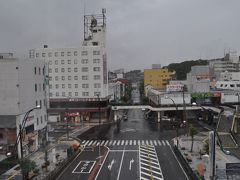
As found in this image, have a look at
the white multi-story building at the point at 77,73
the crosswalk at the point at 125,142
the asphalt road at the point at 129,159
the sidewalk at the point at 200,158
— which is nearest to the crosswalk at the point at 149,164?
the asphalt road at the point at 129,159

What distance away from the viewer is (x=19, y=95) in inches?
1507

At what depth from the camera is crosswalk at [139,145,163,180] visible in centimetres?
3044

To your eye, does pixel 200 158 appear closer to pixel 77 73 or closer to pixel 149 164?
pixel 149 164

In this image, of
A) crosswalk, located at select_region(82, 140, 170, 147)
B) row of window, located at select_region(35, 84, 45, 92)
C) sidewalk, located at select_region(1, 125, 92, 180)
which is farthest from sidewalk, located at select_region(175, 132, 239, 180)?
row of window, located at select_region(35, 84, 45, 92)

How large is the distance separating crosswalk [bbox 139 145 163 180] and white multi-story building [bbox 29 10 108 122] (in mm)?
30198

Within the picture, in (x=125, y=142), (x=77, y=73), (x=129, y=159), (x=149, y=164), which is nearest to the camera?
(x=149, y=164)

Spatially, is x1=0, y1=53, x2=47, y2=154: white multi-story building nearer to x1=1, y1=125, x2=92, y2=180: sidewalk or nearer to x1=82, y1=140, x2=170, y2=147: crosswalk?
x1=1, y1=125, x2=92, y2=180: sidewalk

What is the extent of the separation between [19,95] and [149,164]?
53.8 feet

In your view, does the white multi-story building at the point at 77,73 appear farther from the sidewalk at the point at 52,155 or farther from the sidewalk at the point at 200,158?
the sidewalk at the point at 200,158

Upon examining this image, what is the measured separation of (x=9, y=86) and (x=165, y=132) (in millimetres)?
27554

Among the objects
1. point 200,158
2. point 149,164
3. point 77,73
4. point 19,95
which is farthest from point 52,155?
point 77,73

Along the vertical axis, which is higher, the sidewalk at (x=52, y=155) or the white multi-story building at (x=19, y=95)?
the white multi-story building at (x=19, y=95)

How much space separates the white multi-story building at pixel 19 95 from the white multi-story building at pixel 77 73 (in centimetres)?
2840

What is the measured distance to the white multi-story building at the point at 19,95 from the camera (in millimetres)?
38031
